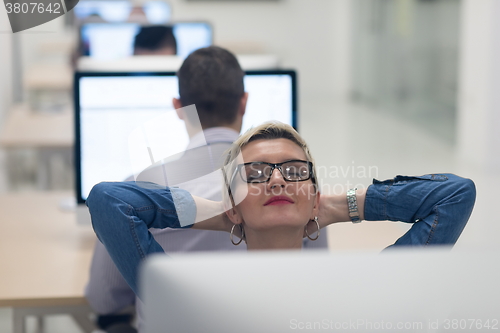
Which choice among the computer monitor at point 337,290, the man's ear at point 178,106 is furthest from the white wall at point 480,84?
the computer monitor at point 337,290

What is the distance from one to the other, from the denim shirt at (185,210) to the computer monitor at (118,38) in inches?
121

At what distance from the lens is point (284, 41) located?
28.5 feet

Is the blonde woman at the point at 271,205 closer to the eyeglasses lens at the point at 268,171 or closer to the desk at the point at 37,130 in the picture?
the eyeglasses lens at the point at 268,171

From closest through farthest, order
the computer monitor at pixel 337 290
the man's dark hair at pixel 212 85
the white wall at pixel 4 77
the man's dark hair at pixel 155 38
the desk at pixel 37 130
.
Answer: the computer monitor at pixel 337 290
the man's dark hair at pixel 212 85
the desk at pixel 37 130
the man's dark hair at pixel 155 38
the white wall at pixel 4 77

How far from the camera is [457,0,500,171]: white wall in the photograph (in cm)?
457

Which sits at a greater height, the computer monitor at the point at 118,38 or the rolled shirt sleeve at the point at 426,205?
the computer monitor at the point at 118,38

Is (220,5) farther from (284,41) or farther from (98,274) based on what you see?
(98,274)

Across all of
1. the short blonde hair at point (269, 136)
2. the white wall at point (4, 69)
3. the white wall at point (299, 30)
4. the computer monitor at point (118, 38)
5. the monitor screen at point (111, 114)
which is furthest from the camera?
the white wall at point (299, 30)

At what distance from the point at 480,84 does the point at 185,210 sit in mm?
4207

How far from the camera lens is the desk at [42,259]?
4.73 feet

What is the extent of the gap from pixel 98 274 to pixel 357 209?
0.68 meters

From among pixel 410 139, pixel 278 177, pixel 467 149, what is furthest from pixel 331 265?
pixel 410 139

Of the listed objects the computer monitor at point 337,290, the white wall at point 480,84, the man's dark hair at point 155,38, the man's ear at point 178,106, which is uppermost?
the man's dark hair at point 155,38

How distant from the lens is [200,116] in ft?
5.13
